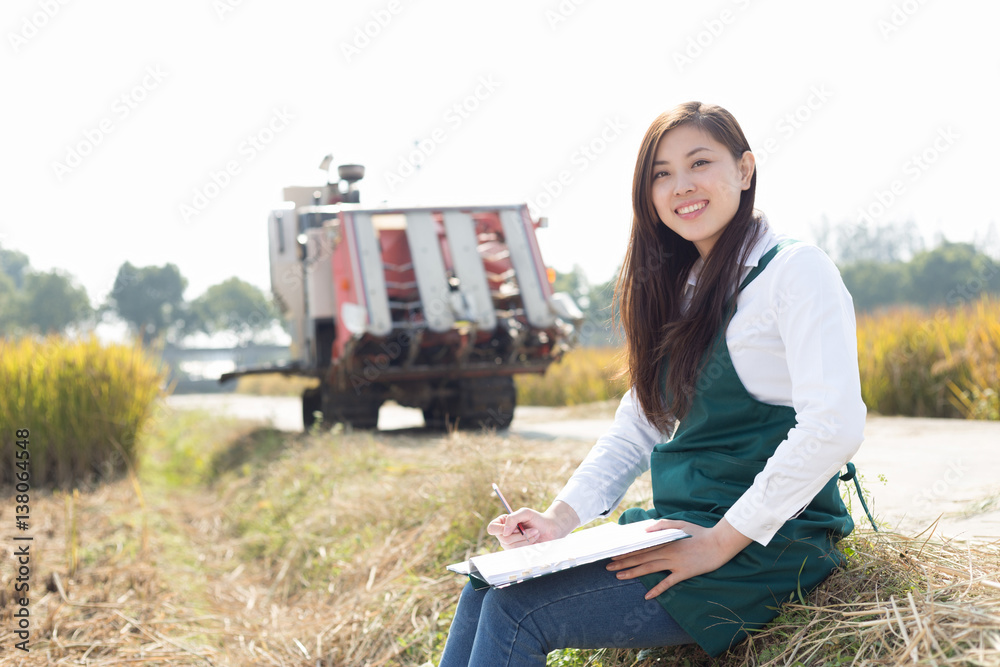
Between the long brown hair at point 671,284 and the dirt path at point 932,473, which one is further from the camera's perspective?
the dirt path at point 932,473

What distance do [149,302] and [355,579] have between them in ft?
232

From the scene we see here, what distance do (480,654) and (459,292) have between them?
6.14m

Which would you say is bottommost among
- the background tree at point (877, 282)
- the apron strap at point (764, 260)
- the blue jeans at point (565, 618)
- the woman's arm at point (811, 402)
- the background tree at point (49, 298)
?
the background tree at point (877, 282)

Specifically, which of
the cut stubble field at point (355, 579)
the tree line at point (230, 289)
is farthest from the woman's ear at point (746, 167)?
the tree line at point (230, 289)

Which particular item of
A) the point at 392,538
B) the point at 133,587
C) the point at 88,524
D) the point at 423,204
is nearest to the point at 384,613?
the point at 392,538

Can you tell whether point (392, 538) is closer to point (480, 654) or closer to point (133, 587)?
point (133, 587)

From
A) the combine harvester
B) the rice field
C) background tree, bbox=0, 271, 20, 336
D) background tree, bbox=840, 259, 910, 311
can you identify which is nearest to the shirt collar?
the combine harvester

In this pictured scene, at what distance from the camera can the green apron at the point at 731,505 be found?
1.62 meters

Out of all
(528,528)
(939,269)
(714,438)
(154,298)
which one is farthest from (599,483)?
(154,298)

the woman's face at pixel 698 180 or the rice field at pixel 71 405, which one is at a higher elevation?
the woman's face at pixel 698 180

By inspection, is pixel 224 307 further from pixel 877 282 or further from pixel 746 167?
pixel 746 167

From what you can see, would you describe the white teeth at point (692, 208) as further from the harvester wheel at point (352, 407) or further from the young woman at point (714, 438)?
the harvester wheel at point (352, 407)

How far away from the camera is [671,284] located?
2.01m

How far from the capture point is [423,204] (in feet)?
26.4
